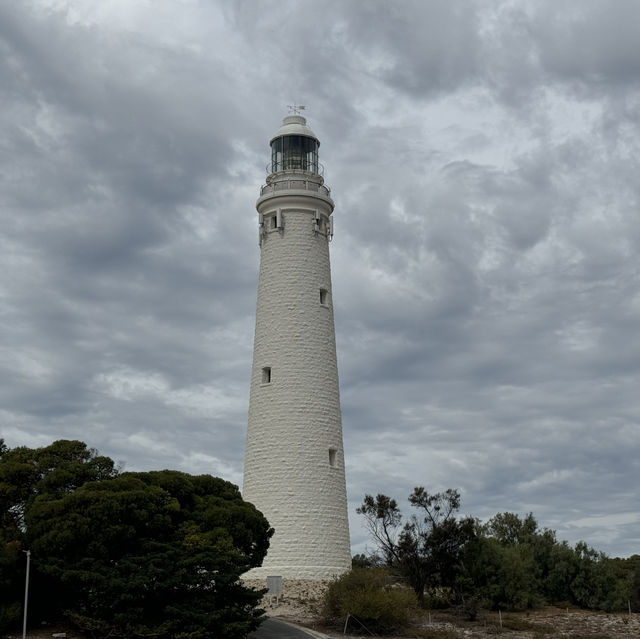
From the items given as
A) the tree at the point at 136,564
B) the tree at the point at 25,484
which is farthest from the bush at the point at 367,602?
the tree at the point at 25,484

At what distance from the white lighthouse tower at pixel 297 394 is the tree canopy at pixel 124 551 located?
7.37 m

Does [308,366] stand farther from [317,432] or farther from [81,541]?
[81,541]

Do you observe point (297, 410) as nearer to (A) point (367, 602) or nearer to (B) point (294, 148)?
(A) point (367, 602)

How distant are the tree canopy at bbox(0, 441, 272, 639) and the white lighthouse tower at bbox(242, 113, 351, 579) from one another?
7.37 m

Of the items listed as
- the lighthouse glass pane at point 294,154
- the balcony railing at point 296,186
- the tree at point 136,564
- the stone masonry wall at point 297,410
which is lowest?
the tree at point 136,564

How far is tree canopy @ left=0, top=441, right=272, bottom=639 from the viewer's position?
24.2m

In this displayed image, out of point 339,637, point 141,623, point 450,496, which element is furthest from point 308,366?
point 141,623

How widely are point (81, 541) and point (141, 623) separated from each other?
291cm

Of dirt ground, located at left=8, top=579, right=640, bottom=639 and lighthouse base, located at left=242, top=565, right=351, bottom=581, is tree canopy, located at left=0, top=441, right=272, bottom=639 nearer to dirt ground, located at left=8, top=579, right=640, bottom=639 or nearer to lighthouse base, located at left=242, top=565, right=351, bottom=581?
dirt ground, located at left=8, top=579, right=640, bottom=639

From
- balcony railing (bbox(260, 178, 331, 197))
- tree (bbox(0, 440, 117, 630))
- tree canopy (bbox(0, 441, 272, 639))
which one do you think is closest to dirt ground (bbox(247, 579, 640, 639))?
tree canopy (bbox(0, 441, 272, 639))

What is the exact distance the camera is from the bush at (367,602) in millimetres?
30141

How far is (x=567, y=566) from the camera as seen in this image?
145 feet

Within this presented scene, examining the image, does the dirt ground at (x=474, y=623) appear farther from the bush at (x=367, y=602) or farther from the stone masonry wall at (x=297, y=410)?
the stone masonry wall at (x=297, y=410)

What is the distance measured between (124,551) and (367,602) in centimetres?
887
